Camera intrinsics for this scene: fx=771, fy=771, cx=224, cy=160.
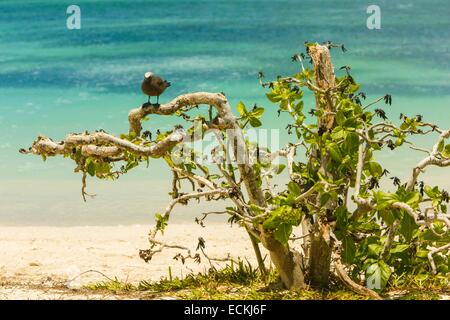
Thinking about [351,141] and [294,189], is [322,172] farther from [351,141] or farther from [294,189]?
[294,189]

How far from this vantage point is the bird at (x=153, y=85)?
7.65m

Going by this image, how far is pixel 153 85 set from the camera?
767cm

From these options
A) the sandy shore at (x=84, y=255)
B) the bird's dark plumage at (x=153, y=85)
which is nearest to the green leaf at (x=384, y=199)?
the bird's dark plumage at (x=153, y=85)

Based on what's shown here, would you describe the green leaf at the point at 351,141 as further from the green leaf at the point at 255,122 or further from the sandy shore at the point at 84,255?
the sandy shore at the point at 84,255

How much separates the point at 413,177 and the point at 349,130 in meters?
0.80

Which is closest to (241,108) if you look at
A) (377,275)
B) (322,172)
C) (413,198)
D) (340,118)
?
(340,118)

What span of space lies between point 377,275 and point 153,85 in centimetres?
289

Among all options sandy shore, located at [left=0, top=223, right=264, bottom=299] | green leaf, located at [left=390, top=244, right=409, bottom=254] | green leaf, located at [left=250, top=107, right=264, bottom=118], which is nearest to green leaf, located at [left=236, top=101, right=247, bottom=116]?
green leaf, located at [left=250, top=107, right=264, bottom=118]

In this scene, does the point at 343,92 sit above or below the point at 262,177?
above

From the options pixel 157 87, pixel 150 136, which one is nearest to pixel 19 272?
pixel 150 136

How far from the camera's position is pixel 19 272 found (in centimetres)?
1103

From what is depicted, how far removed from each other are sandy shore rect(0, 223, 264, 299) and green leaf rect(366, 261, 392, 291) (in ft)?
7.78
